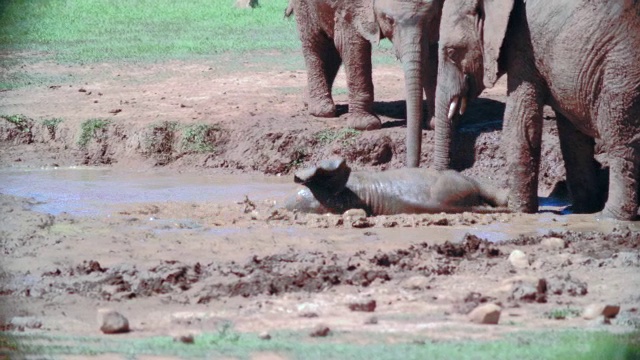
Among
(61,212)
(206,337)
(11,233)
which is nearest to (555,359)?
(206,337)

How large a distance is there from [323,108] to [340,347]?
815 cm

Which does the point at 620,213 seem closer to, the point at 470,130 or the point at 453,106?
the point at 453,106

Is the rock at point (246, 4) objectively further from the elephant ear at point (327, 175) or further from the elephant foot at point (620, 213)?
the elephant foot at point (620, 213)

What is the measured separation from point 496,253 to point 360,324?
204cm

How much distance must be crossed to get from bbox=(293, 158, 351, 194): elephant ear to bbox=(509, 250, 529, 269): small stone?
201cm

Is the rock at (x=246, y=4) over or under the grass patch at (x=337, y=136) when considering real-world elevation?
over

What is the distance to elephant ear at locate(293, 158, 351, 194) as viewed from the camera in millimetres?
8500

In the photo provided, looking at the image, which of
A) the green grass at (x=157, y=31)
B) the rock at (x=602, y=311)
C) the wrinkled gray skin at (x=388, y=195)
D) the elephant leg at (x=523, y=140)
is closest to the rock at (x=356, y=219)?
the wrinkled gray skin at (x=388, y=195)

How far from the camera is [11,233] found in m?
7.89

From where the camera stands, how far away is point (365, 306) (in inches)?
215

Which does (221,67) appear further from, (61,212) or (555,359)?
(555,359)

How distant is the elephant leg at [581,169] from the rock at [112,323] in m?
5.18

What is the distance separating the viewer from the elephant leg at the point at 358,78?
1212 centimetres

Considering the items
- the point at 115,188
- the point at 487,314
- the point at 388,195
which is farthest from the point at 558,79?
the point at 115,188
